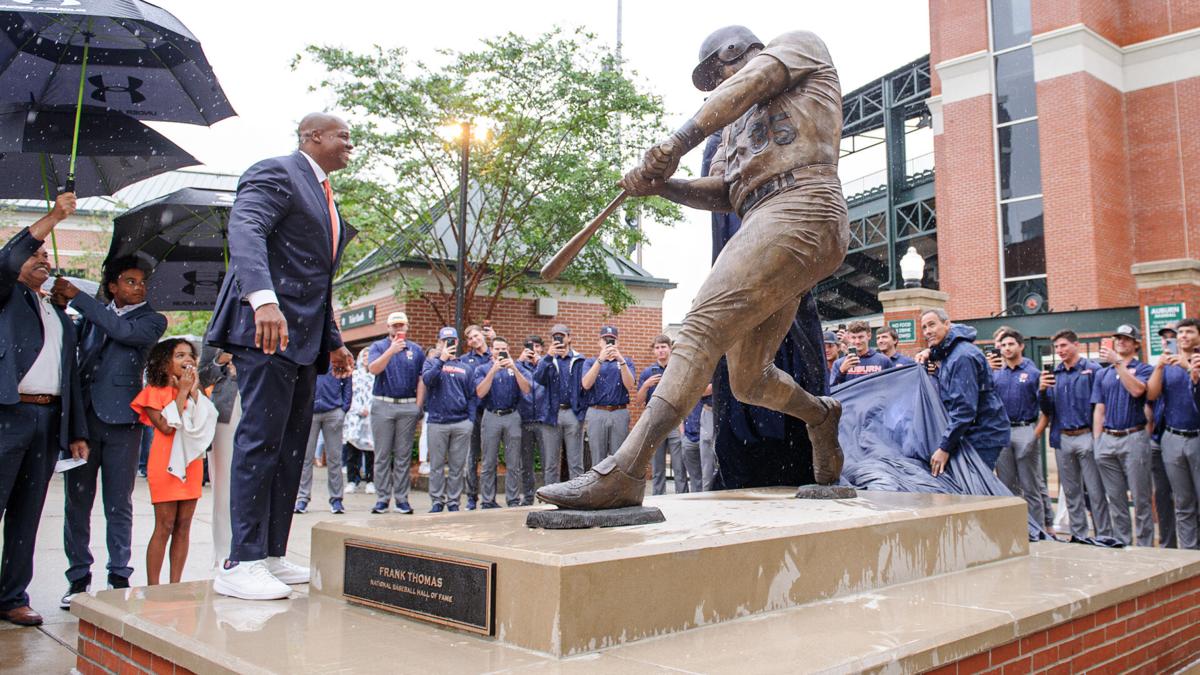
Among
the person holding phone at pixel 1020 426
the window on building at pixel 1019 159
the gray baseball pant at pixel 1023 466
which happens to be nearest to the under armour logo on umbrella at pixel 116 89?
the person holding phone at pixel 1020 426

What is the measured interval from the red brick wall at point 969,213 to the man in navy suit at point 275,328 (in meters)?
22.4

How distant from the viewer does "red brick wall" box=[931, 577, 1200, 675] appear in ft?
10.3

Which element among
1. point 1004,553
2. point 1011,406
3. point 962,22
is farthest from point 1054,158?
point 1004,553

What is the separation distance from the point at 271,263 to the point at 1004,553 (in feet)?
11.9

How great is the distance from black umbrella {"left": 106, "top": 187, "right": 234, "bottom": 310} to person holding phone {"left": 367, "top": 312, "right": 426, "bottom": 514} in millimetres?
3032

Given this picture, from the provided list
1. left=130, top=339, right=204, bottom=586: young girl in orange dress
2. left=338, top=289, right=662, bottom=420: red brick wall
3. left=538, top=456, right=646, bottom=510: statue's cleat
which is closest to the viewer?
left=538, top=456, right=646, bottom=510: statue's cleat

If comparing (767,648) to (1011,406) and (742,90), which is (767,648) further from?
(1011,406)

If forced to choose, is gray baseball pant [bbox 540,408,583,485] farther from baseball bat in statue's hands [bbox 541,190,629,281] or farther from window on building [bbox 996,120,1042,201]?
window on building [bbox 996,120,1042,201]

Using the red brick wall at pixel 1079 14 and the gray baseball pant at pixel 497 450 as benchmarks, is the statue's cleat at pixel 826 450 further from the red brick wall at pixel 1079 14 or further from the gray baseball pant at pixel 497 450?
the red brick wall at pixel 1079 14

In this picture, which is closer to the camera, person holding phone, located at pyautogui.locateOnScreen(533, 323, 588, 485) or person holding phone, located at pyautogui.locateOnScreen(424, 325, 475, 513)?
person holding phone, located at pyautogui.locateOnScreen(424, 325, 475, 513)

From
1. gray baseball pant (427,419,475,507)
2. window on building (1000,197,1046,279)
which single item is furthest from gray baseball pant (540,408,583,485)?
window on building (1000,197,1046,279)

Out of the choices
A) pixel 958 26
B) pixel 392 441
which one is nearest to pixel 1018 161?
pixel 958 26

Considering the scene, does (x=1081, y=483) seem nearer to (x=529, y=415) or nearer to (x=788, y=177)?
(x=529, y=415)

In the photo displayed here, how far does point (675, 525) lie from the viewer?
3387mm
